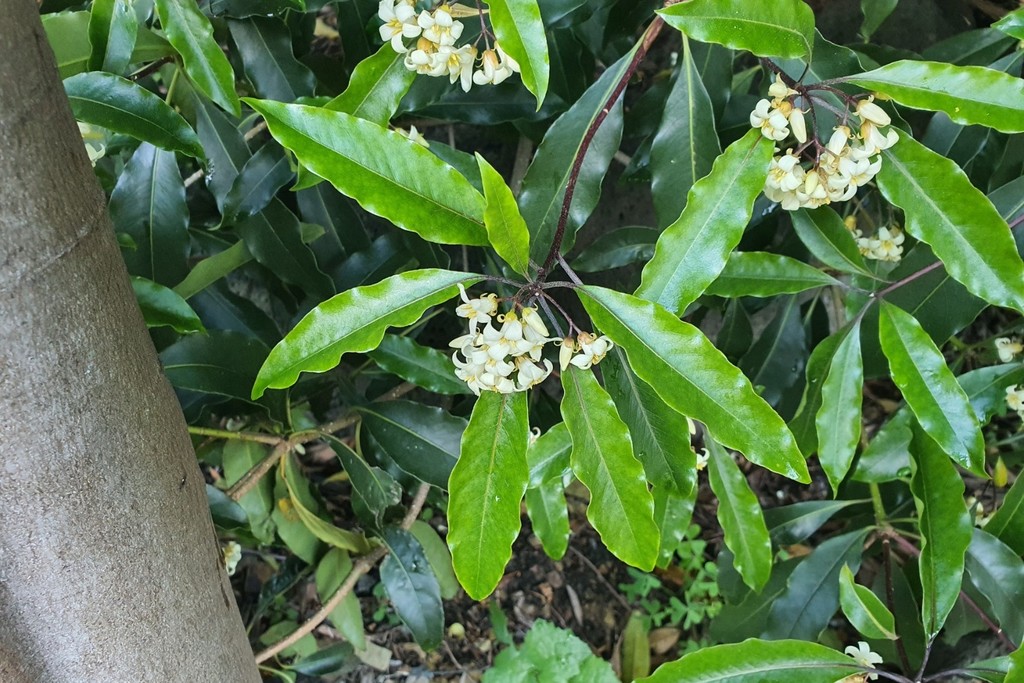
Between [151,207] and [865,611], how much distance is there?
3.54ft

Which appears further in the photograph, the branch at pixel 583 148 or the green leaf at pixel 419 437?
the green leaf at pixel 419 437

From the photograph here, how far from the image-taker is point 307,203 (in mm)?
1163

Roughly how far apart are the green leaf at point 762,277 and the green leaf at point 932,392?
111mm

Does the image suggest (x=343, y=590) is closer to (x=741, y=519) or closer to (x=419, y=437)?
(x=419, y=437)

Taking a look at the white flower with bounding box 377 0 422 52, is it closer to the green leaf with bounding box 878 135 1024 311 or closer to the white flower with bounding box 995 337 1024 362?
the green leaf with bounding box 878 135 1024 311

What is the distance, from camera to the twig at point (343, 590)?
1.24 metres

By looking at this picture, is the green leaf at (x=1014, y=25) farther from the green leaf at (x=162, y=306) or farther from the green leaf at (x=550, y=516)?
the green leaf at (x=162, y=306)

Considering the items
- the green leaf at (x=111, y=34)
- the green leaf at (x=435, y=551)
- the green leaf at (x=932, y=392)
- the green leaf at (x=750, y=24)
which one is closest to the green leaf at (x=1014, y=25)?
the green leaf at (x=750, y=24)

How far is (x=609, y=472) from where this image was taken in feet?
2.28

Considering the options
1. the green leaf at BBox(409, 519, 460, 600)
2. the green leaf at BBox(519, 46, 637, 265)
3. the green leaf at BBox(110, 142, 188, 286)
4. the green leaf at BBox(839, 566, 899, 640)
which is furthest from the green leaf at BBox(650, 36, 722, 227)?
the green leaf at BBox(409, 519, 460, 600)

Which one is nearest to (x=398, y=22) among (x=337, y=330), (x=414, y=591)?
(x=337, y=330)

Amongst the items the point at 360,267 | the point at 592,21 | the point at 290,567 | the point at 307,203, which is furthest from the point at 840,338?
the point at 290,567

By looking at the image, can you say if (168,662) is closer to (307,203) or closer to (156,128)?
(156,128)

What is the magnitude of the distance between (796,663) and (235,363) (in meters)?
0.80
